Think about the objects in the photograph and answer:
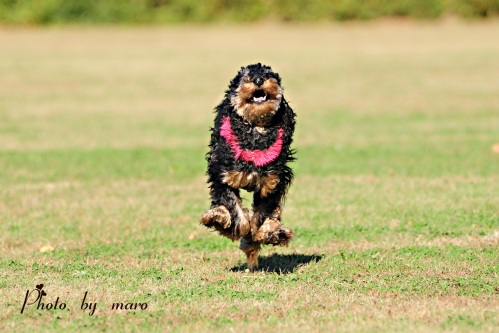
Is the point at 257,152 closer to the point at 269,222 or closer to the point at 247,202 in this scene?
the point at 269,222

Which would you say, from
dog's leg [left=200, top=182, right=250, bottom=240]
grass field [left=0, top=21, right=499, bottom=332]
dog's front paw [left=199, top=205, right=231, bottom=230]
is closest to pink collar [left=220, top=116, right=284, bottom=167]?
dog's leg [left=200, top=182, right=250, bottom=240]

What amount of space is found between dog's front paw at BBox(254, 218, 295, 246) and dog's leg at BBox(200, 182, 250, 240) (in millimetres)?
151

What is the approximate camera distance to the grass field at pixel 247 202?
7586 millimetres

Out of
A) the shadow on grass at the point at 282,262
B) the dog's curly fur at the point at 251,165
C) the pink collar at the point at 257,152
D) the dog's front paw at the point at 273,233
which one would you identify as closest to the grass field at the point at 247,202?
the shadow on grass at the point at 282,262

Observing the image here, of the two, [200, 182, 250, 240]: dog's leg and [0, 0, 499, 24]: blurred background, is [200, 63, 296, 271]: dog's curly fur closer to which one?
[200, 182, 250, 240]: dog's leg

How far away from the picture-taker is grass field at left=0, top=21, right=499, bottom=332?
7.59m

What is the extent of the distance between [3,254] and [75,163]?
302 inches

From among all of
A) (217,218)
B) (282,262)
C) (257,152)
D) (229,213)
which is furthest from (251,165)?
(282,262)

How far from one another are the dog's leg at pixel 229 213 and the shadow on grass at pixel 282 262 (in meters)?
0.82

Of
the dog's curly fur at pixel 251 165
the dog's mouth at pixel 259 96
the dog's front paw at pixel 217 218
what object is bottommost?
the dog's front paw at pixel 217 218

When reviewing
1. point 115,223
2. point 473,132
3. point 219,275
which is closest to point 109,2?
point 473,132

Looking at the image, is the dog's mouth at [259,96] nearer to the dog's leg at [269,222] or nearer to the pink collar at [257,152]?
the pink collar at [257,152]

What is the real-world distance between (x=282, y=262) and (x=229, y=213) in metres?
1.53

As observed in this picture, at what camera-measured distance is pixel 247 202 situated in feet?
49.0
